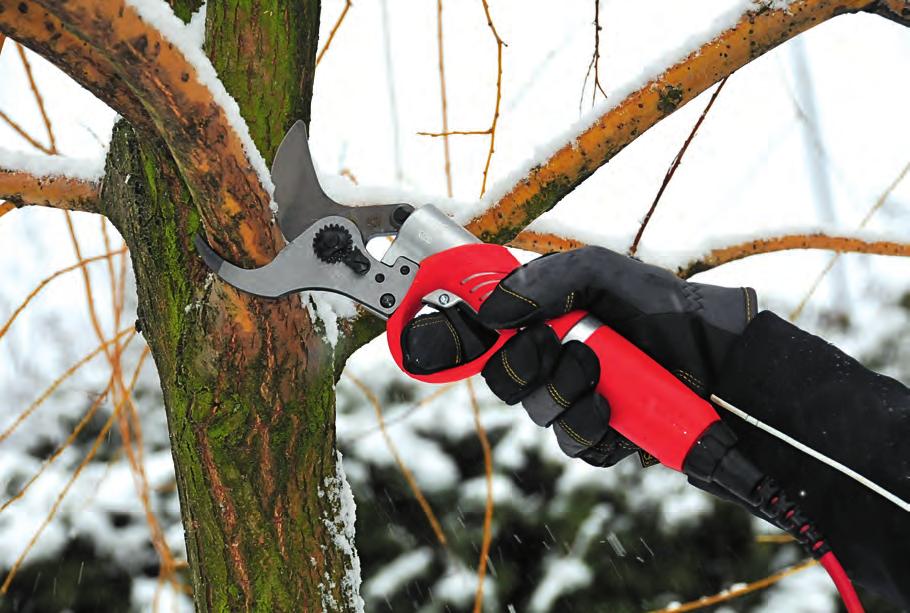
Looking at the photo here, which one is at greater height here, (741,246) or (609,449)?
(741,246)

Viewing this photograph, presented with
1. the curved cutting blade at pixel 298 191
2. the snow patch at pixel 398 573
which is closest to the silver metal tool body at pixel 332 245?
the curved cutting blade at pixel 298 191

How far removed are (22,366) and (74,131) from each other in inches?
35.0

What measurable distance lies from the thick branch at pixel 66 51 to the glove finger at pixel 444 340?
0.35 m

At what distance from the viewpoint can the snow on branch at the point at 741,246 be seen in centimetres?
123

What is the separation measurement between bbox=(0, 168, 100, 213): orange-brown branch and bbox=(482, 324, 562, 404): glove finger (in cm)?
63

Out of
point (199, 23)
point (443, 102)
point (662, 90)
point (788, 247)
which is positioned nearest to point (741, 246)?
point (788, 247)

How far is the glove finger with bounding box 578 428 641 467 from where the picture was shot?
881 mm

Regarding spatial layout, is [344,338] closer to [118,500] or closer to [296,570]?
[296,570]

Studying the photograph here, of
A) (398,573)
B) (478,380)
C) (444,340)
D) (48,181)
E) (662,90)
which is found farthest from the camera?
(478,380)

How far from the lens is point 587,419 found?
812mm

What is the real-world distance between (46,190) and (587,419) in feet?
2.62

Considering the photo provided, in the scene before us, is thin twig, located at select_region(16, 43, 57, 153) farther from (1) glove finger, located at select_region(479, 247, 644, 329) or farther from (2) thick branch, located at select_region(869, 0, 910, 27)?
(2) thick branch, located at select_region(869, 0, 910, 27)

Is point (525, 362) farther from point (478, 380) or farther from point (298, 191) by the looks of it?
point (478, 380)

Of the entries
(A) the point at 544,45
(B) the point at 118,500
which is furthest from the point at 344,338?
Result: (A) the point at 544,45
